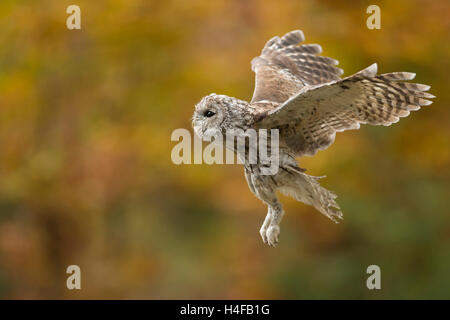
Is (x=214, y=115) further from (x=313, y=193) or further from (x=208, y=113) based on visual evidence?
(x=313, y=193)

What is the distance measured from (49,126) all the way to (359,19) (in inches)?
209

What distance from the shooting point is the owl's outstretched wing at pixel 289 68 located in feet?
13.6

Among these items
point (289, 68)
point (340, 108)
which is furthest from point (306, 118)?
point (289, 68)

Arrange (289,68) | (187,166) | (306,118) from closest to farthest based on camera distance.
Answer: (306,118) < (289,68) < (187,166)

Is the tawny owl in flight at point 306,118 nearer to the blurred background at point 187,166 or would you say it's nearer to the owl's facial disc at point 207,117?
the owl's facial disc at point 207,117

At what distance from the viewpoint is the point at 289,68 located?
15.2 feet

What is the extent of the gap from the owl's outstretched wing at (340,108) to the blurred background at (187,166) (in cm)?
512

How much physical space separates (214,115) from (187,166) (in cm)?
660

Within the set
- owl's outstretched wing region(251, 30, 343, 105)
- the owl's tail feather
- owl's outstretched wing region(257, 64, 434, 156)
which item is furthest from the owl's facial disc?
owl's outstretched wing region(251, 30, 343, 105)

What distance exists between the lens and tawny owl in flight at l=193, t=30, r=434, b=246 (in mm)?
3092

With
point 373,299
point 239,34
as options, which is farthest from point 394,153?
point 239,34

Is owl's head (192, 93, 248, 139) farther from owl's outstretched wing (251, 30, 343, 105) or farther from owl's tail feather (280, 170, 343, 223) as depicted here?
owl's outstretched wing (251, 30, 343, 105)

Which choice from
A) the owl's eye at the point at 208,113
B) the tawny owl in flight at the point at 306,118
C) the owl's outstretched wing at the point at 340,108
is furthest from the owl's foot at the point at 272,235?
the owl's eye at the point at 208,113

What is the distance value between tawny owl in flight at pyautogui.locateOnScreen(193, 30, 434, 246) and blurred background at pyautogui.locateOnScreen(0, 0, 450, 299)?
514 cm
